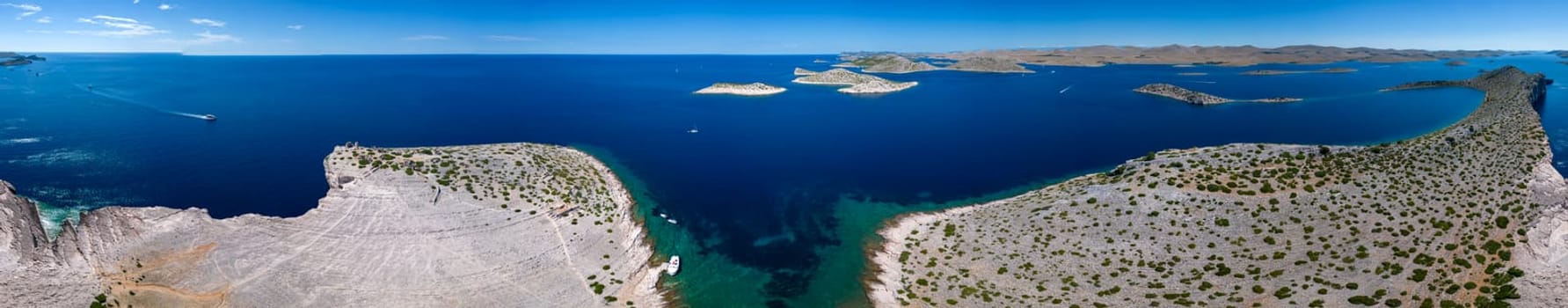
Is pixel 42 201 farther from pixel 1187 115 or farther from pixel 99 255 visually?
pixel 1187 115

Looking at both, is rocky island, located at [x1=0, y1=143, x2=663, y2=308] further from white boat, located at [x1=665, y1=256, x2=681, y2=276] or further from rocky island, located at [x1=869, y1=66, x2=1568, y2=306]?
rocky island, located at [x1=869, y1=66, x2=1568, y2=306]

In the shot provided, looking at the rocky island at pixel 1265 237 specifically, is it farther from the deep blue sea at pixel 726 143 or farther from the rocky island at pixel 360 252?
the rocky island at pixel 360 252

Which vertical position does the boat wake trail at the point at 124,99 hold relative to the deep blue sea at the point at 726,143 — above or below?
above

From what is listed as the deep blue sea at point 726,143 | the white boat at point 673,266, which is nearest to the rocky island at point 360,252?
the white boat at point 673,266

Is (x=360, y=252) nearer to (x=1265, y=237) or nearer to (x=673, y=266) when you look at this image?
(x=673, y=266)

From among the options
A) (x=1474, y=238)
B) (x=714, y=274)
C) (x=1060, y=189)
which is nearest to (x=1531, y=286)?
(x=1474, y=238)

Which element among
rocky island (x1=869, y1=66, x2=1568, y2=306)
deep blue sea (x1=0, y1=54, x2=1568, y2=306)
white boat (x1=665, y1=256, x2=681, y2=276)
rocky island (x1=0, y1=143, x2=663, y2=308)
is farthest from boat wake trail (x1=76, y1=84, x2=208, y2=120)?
rocky island (x1=869, y1=66, x2=1568, y2=306)
